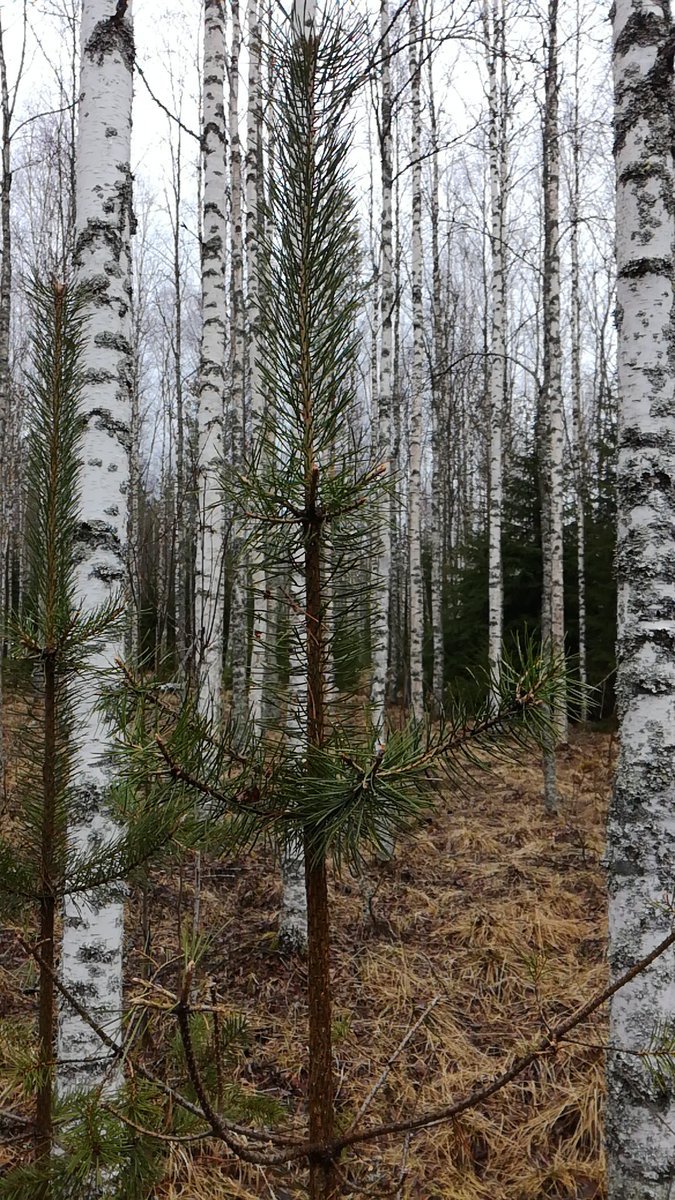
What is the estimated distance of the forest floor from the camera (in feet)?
9.69

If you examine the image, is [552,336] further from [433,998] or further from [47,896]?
[47,896]

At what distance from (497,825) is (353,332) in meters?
6.84

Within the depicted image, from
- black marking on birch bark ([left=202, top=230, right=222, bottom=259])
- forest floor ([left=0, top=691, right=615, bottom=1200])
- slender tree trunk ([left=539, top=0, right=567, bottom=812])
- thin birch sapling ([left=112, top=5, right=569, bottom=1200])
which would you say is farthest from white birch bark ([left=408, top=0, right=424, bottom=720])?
thin birch sapling ([left=112, top=5, right=569, bottom=1200])

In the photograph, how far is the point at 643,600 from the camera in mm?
2393

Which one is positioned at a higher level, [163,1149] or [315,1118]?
[315,1118]

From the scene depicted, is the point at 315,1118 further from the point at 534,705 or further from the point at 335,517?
the point at 335,517

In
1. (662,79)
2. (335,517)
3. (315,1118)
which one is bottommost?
(315,1118)

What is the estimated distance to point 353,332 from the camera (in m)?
1.05

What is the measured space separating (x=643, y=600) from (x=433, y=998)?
141 cm

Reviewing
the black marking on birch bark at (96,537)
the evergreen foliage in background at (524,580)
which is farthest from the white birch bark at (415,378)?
the black marking on birch bark at (96,537)

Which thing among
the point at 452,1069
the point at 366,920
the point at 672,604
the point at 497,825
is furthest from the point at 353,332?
the point at 497,825

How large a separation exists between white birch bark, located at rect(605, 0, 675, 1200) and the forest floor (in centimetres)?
39

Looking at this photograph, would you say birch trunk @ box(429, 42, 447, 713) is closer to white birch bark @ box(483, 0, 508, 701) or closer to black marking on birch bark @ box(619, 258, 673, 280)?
white birch bark @ box(483, 0, 508, 701)

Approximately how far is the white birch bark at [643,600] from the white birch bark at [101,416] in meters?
1.65
